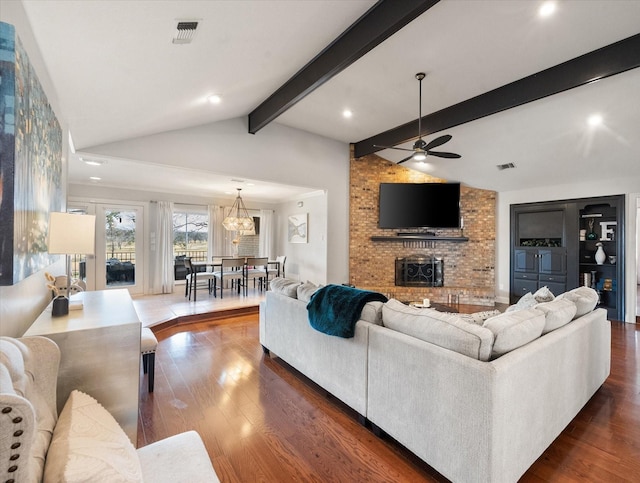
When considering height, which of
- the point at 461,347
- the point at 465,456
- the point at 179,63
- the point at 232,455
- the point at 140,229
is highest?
the point at 179,63

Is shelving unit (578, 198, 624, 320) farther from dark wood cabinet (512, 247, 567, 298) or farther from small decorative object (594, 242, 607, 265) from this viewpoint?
dark wood cabinet (512, 247, 567, 298)

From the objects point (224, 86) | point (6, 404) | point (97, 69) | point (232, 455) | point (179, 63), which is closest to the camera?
point (6, 404)

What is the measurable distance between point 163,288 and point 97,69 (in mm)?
5380

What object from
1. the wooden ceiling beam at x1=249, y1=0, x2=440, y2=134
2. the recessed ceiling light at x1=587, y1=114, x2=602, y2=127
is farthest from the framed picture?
the recessed ceiling light at x1=587, y1=114, x2=602, y2=127

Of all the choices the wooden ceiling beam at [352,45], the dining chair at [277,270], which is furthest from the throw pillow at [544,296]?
the dining chair at [277,270]

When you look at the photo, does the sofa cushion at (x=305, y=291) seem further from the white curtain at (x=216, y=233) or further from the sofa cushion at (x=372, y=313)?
the white curtain at (x=216, y=233)

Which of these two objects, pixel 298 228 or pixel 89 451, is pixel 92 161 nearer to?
pixel 298 228

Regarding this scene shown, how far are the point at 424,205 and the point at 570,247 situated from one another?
268 centimetres

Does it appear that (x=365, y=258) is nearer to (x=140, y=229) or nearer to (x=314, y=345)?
(x=314, y=345)

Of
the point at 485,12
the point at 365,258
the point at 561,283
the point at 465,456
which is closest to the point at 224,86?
the point at 485,12

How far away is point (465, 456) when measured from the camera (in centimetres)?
153

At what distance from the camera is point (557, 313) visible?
6.85 ft

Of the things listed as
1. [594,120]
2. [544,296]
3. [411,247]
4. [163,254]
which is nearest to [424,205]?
[411,247]

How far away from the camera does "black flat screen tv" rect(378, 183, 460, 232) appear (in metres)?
6.61
